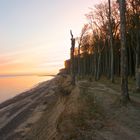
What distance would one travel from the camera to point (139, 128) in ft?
48.2

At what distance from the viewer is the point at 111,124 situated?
1540 centimetres

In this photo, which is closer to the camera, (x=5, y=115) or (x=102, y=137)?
(x=102, y=137)

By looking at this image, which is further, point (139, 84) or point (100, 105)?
point (139, 84)

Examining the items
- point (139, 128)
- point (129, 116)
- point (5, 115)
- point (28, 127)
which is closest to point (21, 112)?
point (5, 115)

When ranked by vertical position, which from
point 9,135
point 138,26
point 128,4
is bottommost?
point 9,135

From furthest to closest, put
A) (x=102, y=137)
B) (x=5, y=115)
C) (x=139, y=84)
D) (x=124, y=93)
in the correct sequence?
(x=5, y=115) → (x=139, y=84) → (x=124, y=93) → (x=102, y=137)

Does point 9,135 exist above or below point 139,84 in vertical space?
below

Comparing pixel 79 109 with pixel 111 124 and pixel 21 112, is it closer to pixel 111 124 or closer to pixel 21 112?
pixel 111 124

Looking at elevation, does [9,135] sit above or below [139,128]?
below

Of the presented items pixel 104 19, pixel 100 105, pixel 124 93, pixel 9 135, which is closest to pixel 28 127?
pixel 9 135

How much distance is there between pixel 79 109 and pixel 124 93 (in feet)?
12.3

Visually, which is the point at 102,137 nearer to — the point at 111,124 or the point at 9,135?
the point at 111,124

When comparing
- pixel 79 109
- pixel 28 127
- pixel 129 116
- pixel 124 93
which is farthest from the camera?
pixel 28 127

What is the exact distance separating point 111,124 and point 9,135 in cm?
1027
